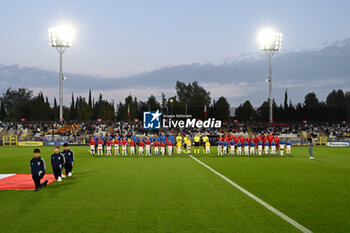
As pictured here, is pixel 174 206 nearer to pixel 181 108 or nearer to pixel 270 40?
pixel 270 40

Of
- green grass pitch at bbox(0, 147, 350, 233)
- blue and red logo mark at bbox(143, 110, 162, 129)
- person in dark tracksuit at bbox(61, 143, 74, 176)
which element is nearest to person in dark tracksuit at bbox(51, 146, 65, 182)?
green grass pitch at bbox(0, 147, 350, 233)

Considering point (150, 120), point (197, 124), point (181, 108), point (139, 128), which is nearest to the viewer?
point (150, 120)

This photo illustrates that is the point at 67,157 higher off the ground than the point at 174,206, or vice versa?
the point at 67,157

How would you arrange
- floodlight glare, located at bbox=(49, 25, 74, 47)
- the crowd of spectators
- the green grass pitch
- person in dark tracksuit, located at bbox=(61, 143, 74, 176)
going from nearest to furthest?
the green grass pitch
person in dark tracksuit, located at bbox=(61, 143, 74, 176)
floodlight glare, located at bbox=(49, 25, 74, 47)
the crowd of spectators

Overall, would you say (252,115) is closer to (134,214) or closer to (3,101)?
(134,214)

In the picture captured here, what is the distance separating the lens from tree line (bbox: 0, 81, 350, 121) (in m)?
72.7

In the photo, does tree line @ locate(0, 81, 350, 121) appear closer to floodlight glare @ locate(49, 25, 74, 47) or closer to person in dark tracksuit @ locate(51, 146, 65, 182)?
floodlight glare @ locate(49, 25, 74, 47)

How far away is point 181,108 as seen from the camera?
246 ft

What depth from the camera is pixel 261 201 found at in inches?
319

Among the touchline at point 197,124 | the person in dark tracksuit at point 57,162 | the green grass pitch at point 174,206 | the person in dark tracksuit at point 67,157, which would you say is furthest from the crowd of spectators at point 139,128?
the green grass pitch at point 174,206

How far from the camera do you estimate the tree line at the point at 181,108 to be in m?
72.7

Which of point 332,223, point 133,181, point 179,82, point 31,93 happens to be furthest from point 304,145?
point 31,93

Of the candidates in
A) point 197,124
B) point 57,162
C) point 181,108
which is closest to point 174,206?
point 57,162

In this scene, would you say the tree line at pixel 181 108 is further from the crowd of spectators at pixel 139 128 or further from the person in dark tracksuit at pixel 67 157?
the person in dark tracksuit at pixel 67 157
